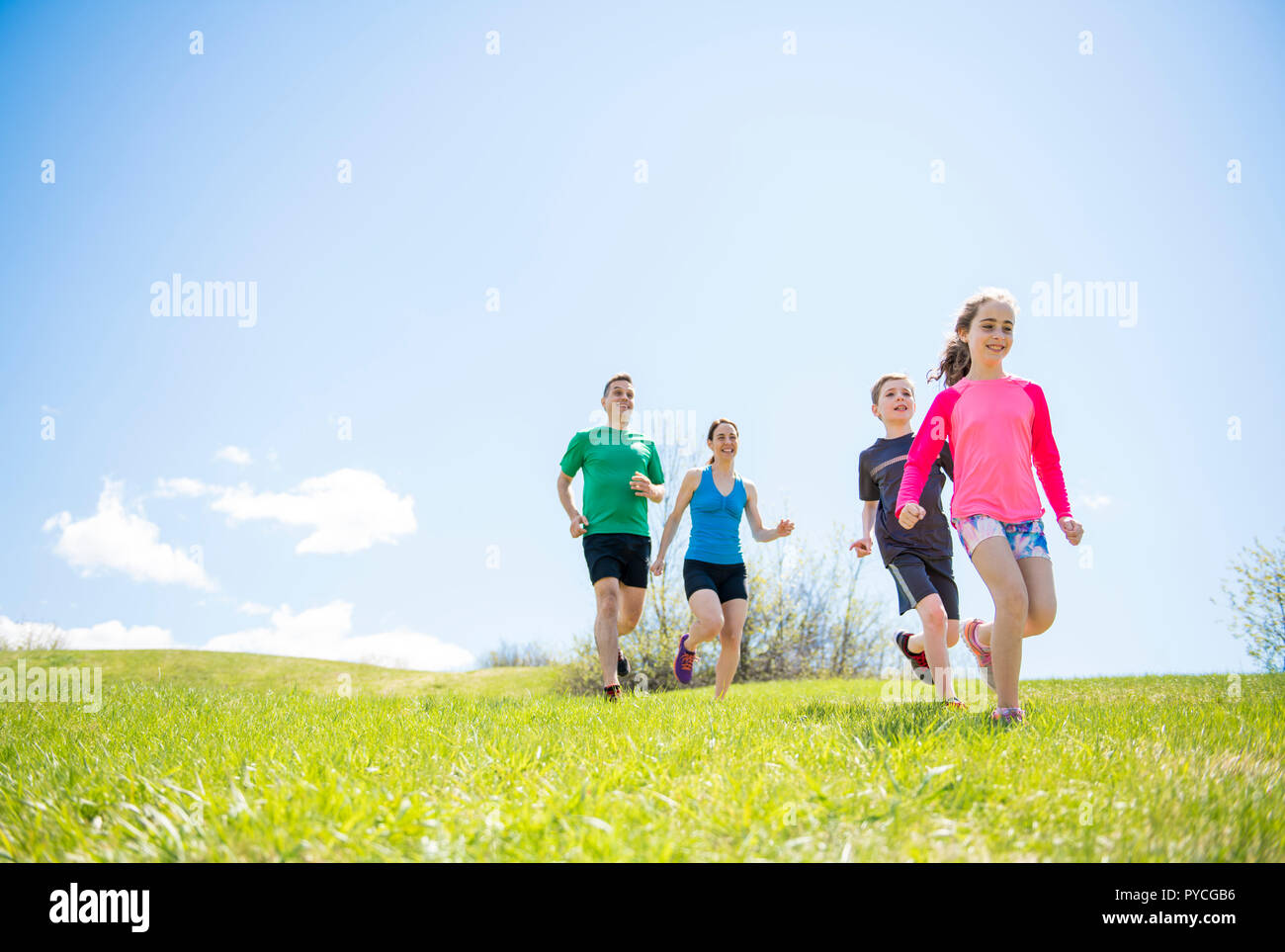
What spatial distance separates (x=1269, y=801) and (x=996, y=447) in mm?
2210

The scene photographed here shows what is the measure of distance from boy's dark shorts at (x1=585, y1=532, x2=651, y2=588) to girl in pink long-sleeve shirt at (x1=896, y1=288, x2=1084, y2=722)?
112 inches

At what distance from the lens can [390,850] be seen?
1997 millimetres

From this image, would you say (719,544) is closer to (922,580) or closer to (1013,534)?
(922,580)

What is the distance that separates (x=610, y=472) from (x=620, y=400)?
2.29 feet

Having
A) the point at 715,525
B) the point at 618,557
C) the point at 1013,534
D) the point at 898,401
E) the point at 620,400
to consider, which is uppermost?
the point at 620,400

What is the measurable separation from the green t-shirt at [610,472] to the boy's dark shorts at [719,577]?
55 centimetres

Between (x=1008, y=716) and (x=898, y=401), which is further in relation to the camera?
(x=898, y=401)

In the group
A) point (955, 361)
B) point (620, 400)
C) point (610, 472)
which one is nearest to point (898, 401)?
point (955, 361)

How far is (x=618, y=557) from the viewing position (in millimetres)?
6770

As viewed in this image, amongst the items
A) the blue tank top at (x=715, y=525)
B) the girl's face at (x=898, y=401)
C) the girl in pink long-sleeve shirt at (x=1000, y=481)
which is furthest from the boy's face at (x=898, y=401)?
the girl in pink long-sleeve shirt at (x=1000, y=481)

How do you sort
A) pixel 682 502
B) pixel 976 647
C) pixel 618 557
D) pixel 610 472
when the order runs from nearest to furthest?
pixel 976 647 < pixel 618 557 < pixel 610 472 < pixel 682 502

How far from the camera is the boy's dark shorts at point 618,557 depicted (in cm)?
671

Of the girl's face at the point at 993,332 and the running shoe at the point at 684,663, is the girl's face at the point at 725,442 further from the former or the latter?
the girl's face at the point at 993,332
